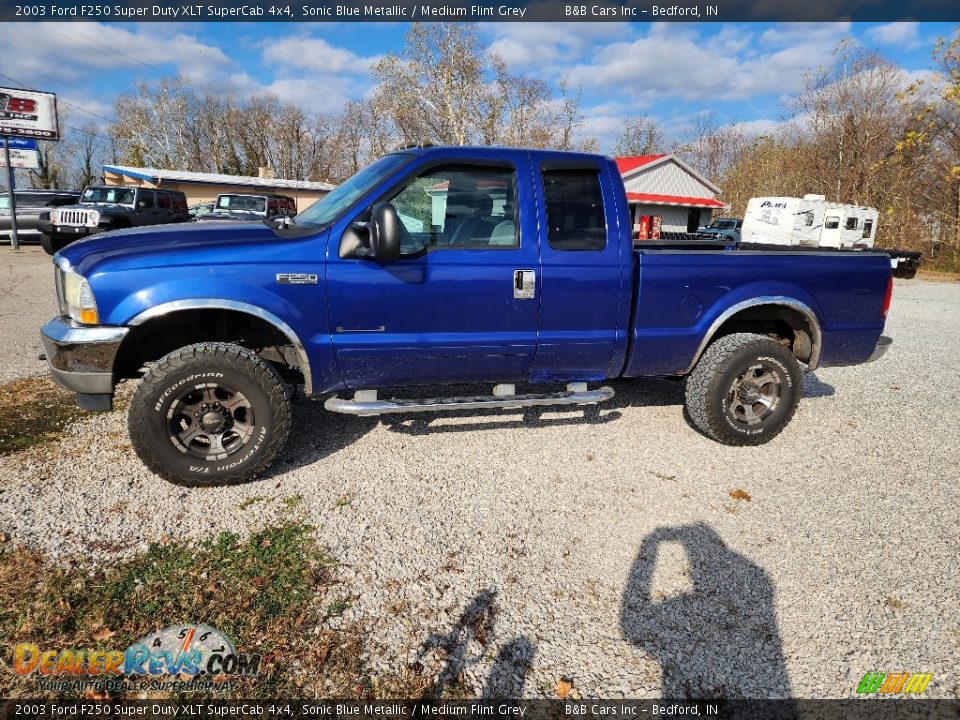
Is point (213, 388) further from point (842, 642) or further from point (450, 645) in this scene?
point (842, 642)

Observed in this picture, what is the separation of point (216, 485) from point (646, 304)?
305cm

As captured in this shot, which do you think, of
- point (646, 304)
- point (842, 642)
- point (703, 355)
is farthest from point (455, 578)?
point (703, 355)

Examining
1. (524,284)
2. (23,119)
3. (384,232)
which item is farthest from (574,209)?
(23,119)

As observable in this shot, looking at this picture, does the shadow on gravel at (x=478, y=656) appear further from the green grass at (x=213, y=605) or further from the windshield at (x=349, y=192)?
the windshield at (x=349, y=192)

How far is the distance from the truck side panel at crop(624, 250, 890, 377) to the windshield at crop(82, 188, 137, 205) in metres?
19.2

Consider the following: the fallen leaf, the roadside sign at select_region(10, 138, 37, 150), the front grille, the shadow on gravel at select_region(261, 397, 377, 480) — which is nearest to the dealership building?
the roadside sign at select_region(10, 138, 37, 150)

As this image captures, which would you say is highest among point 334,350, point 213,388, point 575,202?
point 575,202

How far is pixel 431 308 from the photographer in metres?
3.54

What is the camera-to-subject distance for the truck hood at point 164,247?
3.15 metres

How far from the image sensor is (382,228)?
315 centimetres

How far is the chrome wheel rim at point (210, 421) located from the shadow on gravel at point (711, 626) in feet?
7.86

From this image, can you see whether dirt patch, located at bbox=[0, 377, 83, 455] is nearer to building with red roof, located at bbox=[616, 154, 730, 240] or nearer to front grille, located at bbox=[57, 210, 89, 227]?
front grille, located at bbox=[57, 210, 89, 227]

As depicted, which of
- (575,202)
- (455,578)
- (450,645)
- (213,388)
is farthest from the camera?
(575,202)

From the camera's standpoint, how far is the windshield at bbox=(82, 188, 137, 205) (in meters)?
17.9
